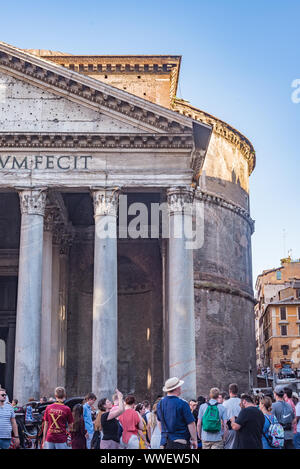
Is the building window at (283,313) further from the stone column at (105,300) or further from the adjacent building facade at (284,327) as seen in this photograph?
the stone column at (105,300)

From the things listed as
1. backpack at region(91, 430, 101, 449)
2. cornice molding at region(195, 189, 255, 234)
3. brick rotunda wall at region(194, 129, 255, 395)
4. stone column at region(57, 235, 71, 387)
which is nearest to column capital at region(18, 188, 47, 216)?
stone column at region(57, 235, 71, 387)

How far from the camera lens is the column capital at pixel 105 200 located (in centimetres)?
1822

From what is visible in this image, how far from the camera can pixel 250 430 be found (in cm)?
743

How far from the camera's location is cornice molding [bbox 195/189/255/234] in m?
29.6

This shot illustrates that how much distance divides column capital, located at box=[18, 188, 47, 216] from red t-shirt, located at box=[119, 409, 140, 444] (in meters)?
10.5

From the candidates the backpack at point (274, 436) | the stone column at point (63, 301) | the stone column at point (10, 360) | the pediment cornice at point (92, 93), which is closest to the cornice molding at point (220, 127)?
the stone column at point (63, 301)

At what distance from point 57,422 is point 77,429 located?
0.41 metres

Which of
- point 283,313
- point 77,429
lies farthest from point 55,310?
point 283,313

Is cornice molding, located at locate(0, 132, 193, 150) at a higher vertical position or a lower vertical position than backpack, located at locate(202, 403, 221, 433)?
higher

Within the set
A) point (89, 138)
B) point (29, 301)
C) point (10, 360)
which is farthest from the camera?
point (10, 360)

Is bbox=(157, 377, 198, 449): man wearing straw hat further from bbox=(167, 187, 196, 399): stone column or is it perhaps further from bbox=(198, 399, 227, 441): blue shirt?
bbox=(167, 187, 196, 399): stone column

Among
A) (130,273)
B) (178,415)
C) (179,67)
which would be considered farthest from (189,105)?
(178,415)

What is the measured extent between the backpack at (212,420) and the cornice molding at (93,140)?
10.7 m

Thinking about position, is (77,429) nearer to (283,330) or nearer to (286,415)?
(286,415)
